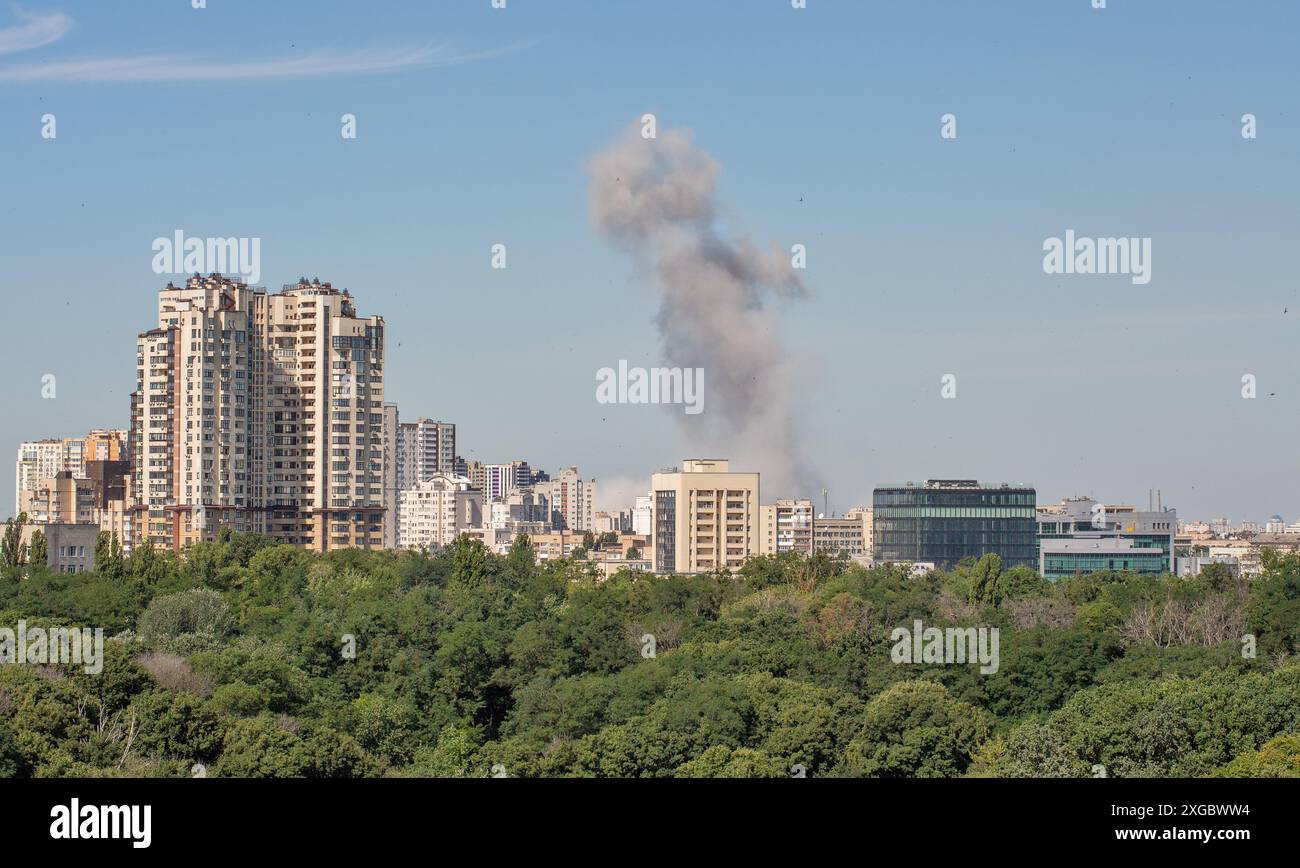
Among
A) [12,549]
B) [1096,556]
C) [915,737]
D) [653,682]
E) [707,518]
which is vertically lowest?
[915,737]

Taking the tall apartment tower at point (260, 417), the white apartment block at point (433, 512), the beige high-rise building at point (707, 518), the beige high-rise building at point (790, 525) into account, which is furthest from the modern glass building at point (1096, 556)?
the white apartment block at point (433, 512)

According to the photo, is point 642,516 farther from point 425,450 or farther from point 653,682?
point 653,682

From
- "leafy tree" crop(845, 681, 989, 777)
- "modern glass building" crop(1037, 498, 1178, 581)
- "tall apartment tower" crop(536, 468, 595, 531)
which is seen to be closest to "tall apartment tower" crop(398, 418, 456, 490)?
"tall apartment tower" crop(536, 468, 595, 531)

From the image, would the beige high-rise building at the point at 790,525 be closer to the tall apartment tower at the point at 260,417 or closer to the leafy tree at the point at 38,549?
the tall apartment tower at the point at 260,417

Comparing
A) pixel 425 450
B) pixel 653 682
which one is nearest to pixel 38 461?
pixel 425 450

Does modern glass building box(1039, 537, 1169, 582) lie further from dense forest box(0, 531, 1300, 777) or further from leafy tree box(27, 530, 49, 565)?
leafy tree box(27, 530, 49, 565)
